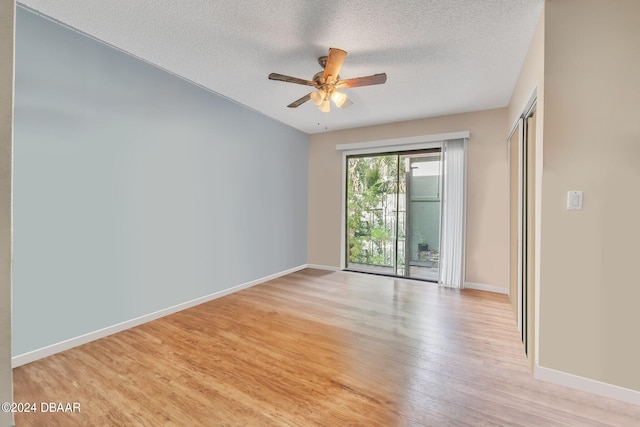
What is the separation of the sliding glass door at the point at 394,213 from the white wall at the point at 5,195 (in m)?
4.44

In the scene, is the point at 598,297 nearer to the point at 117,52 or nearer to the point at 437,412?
the point at 437,412

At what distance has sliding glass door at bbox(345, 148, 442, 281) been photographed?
4492 mm

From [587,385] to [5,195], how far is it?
2904mm

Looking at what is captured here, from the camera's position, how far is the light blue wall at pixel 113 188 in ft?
6.78

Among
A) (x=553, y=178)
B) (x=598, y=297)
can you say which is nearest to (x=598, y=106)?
(x=553, y=178)

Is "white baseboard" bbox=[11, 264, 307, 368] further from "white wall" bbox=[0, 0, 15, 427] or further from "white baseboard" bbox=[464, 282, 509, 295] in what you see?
"white baseboard" bbox=[464, 282, 509, 295]

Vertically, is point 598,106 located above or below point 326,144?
below

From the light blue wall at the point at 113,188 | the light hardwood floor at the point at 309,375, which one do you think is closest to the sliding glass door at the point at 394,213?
the light hardwood floor at the point at 309,375

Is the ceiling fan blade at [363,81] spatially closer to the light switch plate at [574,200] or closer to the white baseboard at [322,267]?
the light switch plate at [574,200]

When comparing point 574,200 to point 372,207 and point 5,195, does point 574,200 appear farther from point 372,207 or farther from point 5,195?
point 372,207

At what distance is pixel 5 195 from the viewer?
58 cm

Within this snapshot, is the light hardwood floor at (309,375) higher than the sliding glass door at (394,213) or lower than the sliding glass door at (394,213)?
lower

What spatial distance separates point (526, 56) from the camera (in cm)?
249

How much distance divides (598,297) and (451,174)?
2.59 metres
